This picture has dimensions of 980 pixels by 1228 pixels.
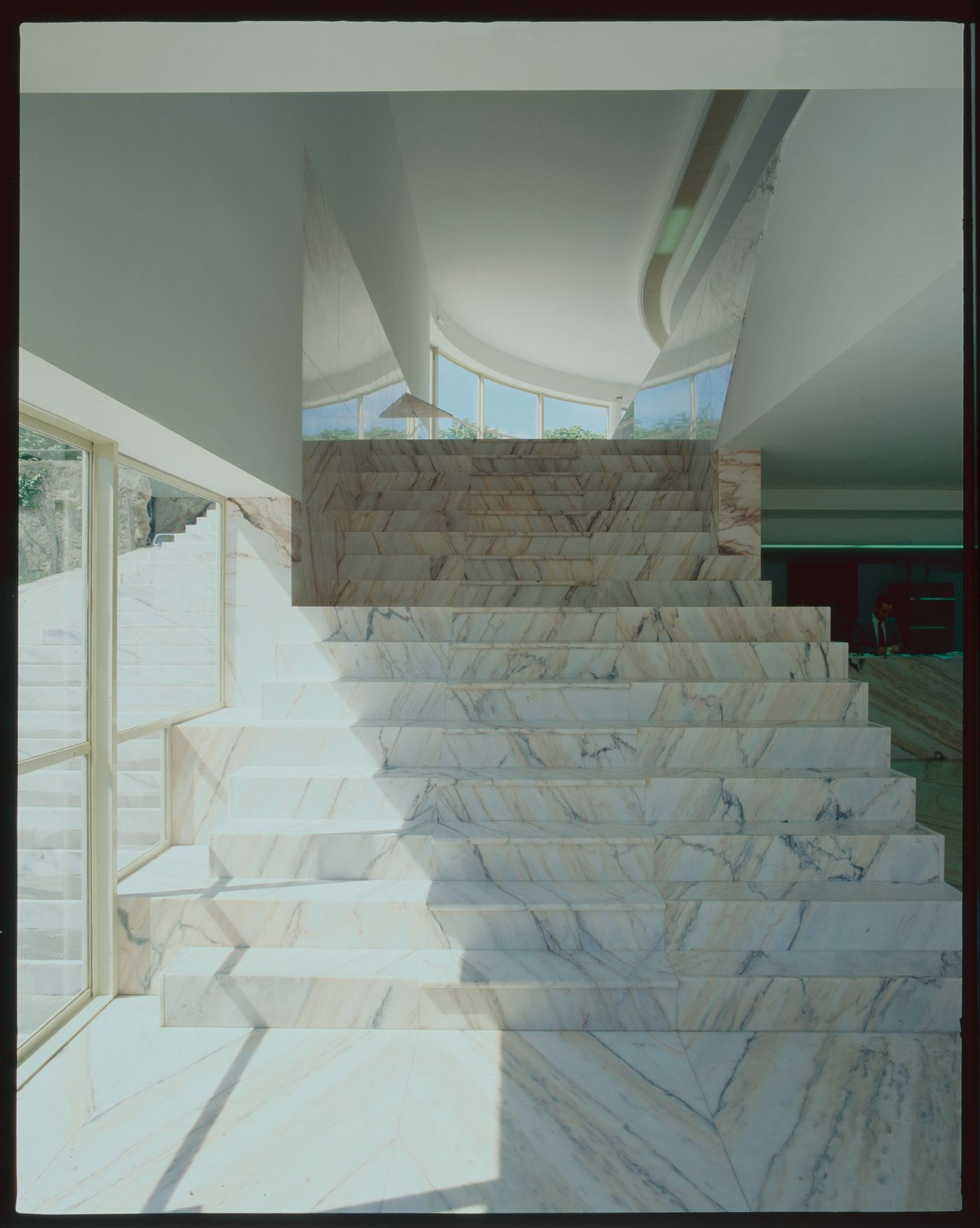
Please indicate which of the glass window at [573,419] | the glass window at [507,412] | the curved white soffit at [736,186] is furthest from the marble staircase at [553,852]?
the glass window at [573,419]

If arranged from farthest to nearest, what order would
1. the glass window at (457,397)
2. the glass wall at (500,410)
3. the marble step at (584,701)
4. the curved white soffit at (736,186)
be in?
the glass wall at (500,410), the glass window at (457,397), the curved white soffit at (736,186), the marble step at (584,701)

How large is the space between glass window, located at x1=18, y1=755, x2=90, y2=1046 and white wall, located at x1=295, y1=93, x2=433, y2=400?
313 cm

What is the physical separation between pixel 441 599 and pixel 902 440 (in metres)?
2.56

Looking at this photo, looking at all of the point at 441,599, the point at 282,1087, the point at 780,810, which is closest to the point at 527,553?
the point at 441,599

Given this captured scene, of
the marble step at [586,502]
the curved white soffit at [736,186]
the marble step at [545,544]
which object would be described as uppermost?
the curved white soffit at [736,186]

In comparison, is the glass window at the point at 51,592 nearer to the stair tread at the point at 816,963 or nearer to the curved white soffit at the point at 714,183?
the stair tread at the point at 816,963

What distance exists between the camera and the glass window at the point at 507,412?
13.1 m

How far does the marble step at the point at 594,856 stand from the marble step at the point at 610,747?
1.08 ft

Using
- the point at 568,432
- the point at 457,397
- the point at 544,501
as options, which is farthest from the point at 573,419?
the point at 544,501

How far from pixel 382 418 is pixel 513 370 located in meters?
7.38

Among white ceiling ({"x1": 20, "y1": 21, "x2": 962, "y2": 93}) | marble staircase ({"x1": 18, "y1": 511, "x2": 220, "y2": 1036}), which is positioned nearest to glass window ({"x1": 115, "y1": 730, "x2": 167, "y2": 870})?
marble staircase ({"x1": 18, "y1": 511, "x2": 220, "y2": 1036})

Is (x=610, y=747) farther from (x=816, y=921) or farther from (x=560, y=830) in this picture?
(x=816, y=921)

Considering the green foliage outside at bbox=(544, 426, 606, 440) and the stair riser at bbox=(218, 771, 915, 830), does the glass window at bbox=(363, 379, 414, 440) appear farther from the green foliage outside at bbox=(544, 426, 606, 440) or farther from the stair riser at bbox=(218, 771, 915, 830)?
the green foliage outside at bbox=(544, 426, 606, 440)

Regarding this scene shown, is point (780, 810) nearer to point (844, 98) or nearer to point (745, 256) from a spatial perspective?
point (844, 98)
